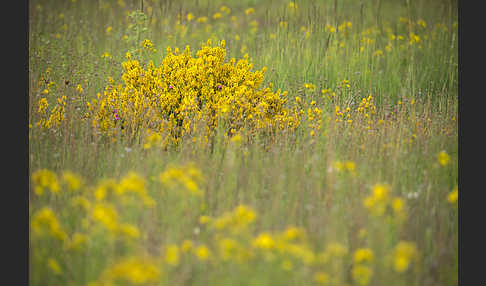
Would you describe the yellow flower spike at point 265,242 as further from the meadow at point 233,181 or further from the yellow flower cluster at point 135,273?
the yellow flower cluster at point 135,273

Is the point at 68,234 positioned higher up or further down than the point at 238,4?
further down

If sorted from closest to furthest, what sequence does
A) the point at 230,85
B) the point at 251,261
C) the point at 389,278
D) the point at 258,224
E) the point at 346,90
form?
the point at 251,261, the point at 389,278, the point at 258,224, the point at 230,85, the point at 346,90

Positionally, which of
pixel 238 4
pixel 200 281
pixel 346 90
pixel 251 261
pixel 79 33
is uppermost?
pixel 238 4

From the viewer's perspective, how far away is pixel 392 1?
40.0 ft

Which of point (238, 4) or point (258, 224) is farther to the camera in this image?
point (238, 4)

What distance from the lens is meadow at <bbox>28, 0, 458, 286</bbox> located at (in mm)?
2254

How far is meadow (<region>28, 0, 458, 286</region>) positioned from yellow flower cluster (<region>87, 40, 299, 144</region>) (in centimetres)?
2

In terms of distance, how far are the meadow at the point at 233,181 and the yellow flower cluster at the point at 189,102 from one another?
0.05 ft

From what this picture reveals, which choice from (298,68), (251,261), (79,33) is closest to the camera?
(251,261)

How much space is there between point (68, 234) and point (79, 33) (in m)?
6.35

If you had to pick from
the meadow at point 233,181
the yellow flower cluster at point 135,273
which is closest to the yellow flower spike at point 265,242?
the meadow at point 233,181

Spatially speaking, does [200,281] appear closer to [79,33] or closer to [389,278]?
[389,278]

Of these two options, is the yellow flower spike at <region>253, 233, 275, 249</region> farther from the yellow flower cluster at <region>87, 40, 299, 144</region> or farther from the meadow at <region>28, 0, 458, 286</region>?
the yellow flower cluster at <region>87, 40, 299, 144</region>

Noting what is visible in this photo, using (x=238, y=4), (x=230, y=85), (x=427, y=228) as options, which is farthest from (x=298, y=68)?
(x=238, y=4)
